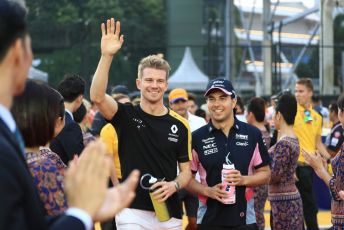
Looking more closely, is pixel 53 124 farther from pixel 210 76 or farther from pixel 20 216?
pixel 210 76

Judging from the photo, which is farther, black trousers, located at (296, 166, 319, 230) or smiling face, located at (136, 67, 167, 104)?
black trousers, located at (296, 166, 319, 230)

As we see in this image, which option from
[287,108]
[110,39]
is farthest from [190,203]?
[110,39]

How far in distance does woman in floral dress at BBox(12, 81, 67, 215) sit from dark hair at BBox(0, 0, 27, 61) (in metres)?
1.08

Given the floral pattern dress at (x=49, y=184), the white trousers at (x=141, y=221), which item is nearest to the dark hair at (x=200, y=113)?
the white trousers at (x=141, y=221)

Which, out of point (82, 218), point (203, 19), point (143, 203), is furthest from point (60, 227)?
point (203, 19)

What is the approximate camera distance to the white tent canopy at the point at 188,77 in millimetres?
24109

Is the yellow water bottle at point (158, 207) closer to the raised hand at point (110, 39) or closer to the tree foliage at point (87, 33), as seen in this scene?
the raised hand at point (110, 39)

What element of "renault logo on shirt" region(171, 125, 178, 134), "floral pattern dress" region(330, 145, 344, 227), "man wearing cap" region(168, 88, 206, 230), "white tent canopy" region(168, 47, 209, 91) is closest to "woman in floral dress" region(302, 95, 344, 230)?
"floral pattern dress" region(330, 145, 344, 227)

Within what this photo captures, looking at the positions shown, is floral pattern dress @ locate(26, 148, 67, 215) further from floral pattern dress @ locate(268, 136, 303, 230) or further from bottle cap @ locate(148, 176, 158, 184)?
floral pattern dress @ locate(268, 136, 303, 230)

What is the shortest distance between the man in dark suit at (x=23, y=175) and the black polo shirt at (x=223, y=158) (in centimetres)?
412

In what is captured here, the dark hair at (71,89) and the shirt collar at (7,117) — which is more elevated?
the shirt collar at (7,117)

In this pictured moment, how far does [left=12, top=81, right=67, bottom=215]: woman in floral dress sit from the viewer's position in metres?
3.81

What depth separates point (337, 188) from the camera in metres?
6.55

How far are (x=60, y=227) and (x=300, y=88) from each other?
9.06 meters
